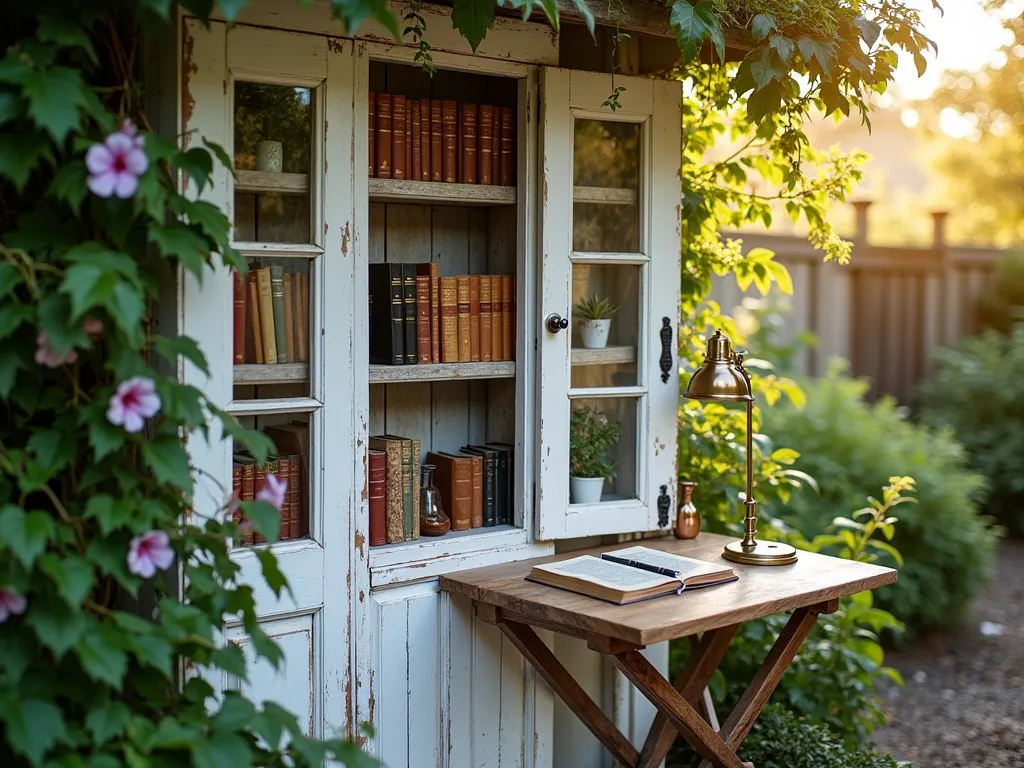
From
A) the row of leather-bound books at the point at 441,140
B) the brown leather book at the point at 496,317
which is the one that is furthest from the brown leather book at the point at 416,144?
the brown leather book at the point at 496,317

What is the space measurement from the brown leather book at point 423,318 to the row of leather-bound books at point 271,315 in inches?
17.9

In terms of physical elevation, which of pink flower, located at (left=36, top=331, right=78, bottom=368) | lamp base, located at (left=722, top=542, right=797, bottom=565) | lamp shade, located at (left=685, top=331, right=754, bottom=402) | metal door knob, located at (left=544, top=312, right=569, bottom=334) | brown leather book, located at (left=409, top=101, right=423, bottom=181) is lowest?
lamp base, located at (left=722, top=542, right=797, bottom=565)

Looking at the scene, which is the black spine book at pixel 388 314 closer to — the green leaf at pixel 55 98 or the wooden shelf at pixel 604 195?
the wooden shelf at pixel 604 195

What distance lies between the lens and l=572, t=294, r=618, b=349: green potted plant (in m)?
3.17

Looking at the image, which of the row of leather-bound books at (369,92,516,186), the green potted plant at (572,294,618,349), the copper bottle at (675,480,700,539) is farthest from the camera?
the copper bottle at (675,480,700,539)

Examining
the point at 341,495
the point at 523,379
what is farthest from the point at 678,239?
the point at 341,495

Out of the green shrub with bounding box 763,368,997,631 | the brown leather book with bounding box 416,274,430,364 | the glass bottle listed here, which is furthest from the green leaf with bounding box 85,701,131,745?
the green shrub with bounding box 763,368,997,631

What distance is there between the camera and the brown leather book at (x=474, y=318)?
3.12m

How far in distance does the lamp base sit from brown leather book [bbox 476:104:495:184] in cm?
121

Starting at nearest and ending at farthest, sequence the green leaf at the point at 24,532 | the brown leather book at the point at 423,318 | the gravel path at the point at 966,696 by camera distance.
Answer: the green leaf at the point at 24,532, the brown leather book at the point at 423,318, the gravel path at the point at 966,696

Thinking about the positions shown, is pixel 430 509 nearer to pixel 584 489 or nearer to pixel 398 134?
pixel 584 489

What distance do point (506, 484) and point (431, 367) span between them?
0.45 metres

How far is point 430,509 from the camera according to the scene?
10.3 ft

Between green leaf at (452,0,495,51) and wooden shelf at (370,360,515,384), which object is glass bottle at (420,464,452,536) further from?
green leaf at (452,0,495,51)
